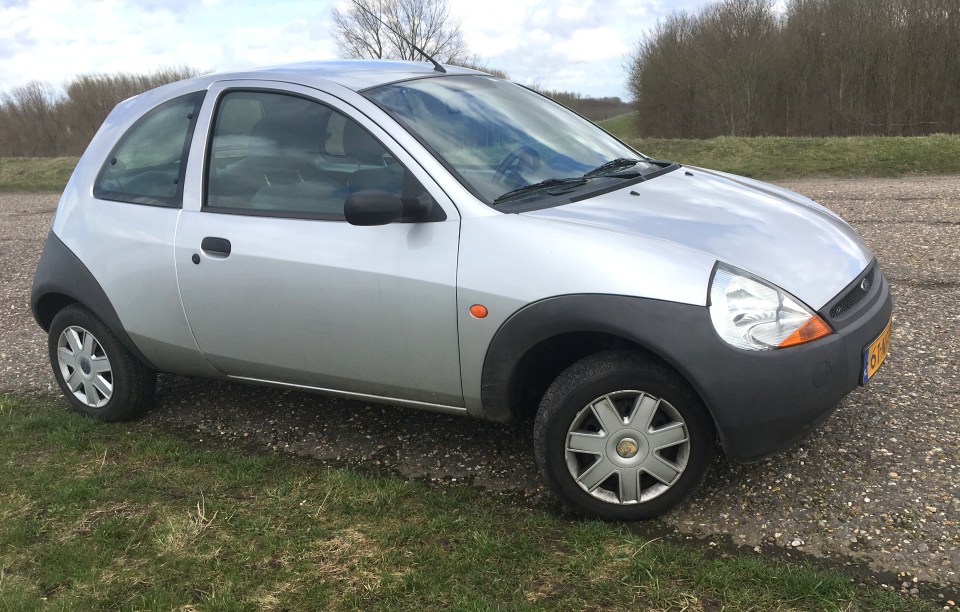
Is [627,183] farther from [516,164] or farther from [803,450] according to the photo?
[803,450]

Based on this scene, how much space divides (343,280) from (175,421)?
184 cm

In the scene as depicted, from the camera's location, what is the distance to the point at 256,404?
455 cm

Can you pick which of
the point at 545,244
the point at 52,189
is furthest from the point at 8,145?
the point at 545,244

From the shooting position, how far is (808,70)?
3116 centimetres

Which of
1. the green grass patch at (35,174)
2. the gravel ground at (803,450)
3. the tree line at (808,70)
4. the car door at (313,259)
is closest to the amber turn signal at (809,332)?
the gravel ground at (803,450)

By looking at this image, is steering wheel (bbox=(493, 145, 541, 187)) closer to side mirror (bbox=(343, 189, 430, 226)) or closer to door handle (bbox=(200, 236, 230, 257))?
side mirror (bbox=(343, 189, 430, 226))

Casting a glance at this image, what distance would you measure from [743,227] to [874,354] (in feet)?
2.33

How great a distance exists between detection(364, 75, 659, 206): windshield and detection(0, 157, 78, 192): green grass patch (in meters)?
20.6

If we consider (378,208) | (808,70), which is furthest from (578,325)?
(808,70)

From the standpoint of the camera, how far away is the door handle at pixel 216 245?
354 cm

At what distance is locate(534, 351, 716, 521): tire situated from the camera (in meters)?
2.81

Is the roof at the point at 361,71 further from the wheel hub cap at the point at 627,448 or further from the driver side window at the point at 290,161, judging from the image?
the wheel hub cap at the point at 627,448

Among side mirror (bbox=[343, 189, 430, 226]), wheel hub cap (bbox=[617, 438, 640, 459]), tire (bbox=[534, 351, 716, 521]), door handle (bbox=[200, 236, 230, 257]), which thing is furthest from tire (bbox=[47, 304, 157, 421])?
wheel hub cap (bbox=[617, 438, 640, 459])

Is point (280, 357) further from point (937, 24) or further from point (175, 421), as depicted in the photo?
point (937, 24)
